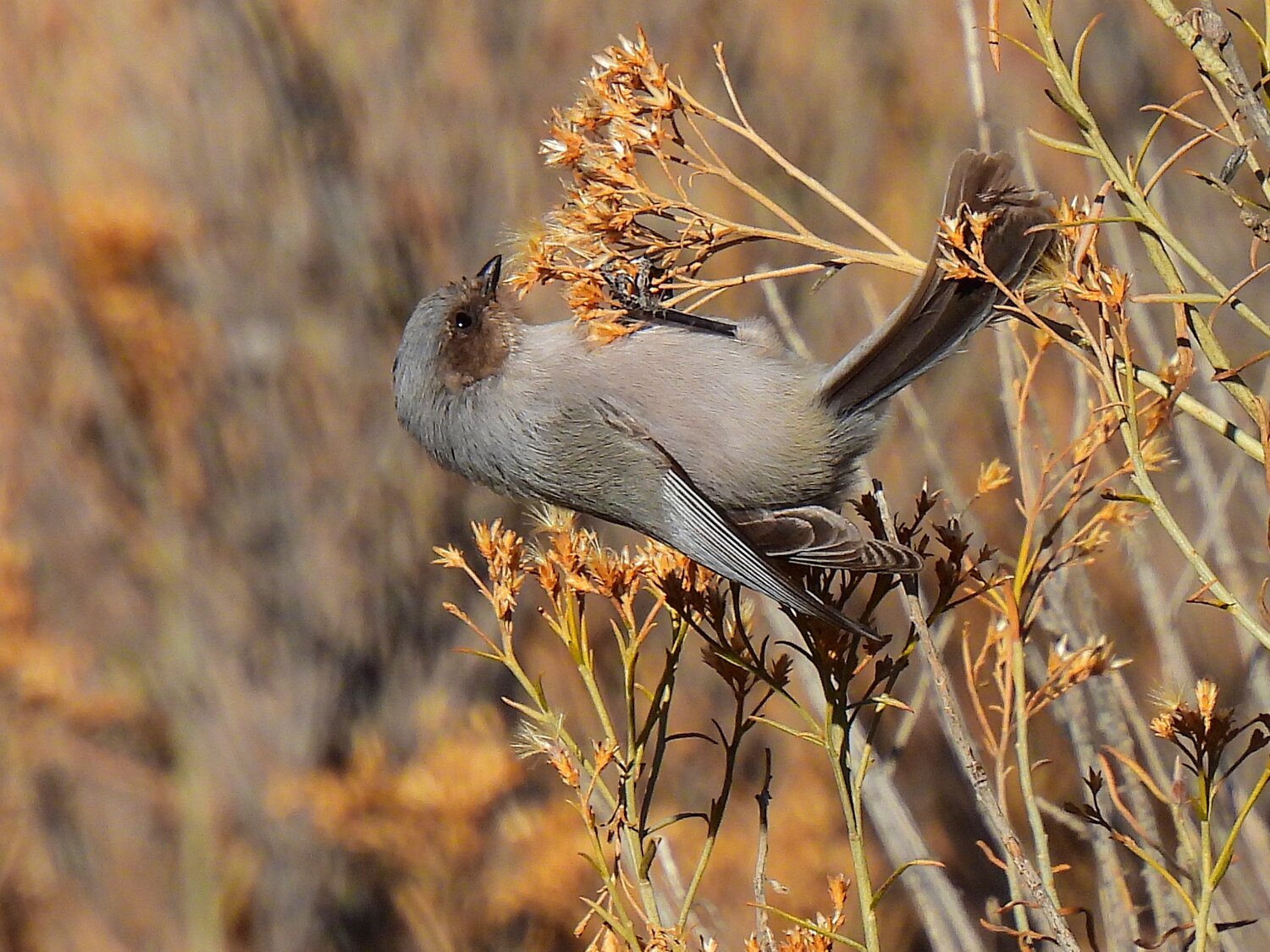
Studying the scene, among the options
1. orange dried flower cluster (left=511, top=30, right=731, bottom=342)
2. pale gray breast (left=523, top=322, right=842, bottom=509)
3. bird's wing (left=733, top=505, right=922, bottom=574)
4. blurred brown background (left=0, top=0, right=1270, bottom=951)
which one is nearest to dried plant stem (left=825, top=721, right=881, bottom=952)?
bird's wing (left=733, top=505, right=922, bottom=574)

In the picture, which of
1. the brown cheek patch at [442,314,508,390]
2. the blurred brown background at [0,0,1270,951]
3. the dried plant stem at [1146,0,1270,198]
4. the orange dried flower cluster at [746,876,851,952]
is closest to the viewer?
the dried plant stem at [1146,0,1270,198]

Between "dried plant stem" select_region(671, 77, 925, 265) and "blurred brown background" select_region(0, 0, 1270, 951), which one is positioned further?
"blurred brown background" select_region(0, 0, 1270, 951)

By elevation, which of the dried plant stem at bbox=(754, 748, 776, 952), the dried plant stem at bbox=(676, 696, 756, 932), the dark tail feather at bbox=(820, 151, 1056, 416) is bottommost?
the dried plant stem at bbox=(754, 748, 776, 952)

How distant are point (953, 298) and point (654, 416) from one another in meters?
0.46

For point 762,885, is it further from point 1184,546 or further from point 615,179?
point 615,179

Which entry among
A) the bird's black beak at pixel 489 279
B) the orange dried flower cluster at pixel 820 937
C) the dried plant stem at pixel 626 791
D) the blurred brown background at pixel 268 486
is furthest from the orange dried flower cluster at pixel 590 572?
the blurred brown background at pixel 268 486

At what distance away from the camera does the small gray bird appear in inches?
56.4

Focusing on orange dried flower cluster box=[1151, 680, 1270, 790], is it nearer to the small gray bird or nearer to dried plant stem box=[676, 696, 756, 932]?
dried plant stem box=[676, 696, 756, 932]

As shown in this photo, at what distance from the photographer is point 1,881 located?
9.68 feet

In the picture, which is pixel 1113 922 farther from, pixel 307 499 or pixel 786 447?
pixel 307 499

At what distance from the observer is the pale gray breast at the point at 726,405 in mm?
1494

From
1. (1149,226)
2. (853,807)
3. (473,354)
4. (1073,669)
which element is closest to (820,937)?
(853,807)

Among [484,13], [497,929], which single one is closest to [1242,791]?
[497,929]

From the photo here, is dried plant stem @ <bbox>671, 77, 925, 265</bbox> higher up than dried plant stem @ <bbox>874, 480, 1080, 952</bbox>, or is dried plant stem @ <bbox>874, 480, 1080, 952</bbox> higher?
dried plant stem @ <bbox>671, 77, 925, 265</bbox>
